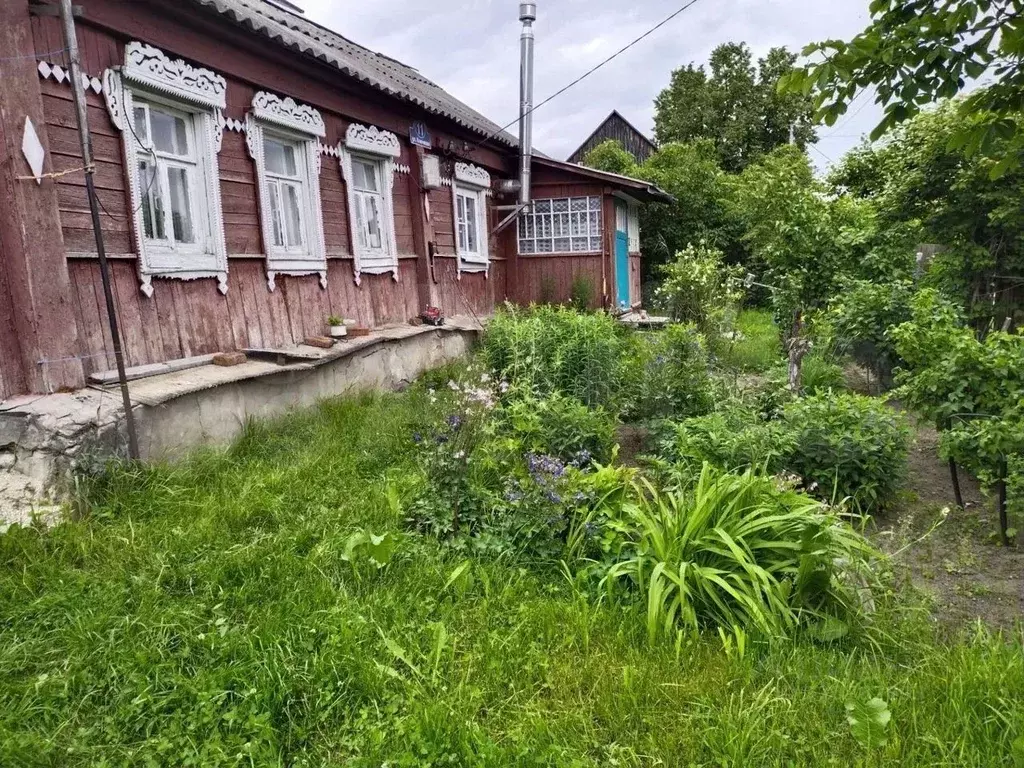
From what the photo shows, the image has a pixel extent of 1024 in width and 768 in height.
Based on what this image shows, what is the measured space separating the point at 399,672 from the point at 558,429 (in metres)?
2.45

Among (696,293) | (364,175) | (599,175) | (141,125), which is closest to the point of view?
(141,125)

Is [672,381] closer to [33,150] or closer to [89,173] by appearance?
[89,173]

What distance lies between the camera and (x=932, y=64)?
1.95 meters

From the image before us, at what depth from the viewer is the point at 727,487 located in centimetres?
322

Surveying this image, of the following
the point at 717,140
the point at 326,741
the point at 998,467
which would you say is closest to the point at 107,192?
the point at 326,741

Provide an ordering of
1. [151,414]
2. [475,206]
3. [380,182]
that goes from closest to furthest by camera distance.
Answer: [151,414] < [380,182] < [475,206]

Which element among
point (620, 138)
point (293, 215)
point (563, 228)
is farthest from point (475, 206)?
point (620, 138)

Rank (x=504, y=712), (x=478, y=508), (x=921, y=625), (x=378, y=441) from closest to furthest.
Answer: (x=504, y=712)
(x=921, y=625)
(x=478, y=508)
(x=378, y=441)

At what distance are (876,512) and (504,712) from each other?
3219mm

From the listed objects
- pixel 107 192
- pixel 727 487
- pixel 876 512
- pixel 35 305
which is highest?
pixel 107 192

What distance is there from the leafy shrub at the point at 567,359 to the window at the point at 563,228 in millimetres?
5867

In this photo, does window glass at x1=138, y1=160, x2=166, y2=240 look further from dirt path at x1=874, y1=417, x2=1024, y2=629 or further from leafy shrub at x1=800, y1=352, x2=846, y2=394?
leafy shrub at x1=800, y1=352, x2=846, y2=394

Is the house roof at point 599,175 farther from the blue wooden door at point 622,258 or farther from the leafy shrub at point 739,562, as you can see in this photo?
the leafy shrub at point 739,562

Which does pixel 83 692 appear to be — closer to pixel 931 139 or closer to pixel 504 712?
pixel 504 712
